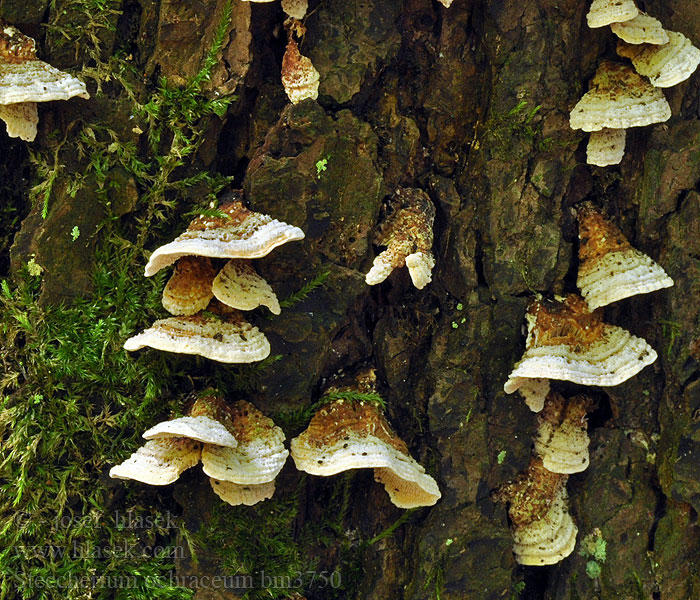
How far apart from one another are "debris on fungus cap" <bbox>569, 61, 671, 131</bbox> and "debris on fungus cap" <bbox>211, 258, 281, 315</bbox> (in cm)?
185

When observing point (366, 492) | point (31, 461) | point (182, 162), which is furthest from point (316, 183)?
point (31, 461)

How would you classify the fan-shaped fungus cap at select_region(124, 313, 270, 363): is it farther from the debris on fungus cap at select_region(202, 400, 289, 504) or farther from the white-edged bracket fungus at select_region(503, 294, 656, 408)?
the white-edged bracket fungus at select_region(503, 294, 656, 408)

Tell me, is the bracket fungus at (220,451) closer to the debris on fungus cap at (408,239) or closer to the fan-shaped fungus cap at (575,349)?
the debris on fungus cap at (408,239)

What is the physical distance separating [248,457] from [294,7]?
7.52 feet

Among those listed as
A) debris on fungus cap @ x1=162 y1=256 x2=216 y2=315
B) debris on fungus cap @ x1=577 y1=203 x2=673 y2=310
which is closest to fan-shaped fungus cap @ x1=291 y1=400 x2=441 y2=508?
debris on fungus cap @ x1=162 y1=256 x2=216 y2=315

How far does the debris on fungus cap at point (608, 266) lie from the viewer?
3.69 m

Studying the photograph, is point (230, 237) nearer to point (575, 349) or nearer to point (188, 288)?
point (188, 288)

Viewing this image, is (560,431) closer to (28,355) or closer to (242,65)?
(242,65)

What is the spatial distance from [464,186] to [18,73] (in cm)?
242

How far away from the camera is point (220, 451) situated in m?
3.41

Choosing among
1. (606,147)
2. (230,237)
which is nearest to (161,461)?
(230,237)

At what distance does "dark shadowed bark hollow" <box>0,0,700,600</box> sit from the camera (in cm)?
378

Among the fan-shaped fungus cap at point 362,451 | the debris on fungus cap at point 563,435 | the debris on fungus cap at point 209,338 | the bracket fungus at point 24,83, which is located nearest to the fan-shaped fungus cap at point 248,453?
the fan-shaped fungus cap at point 362,451

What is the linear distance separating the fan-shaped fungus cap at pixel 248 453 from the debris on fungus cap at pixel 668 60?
106 inches
